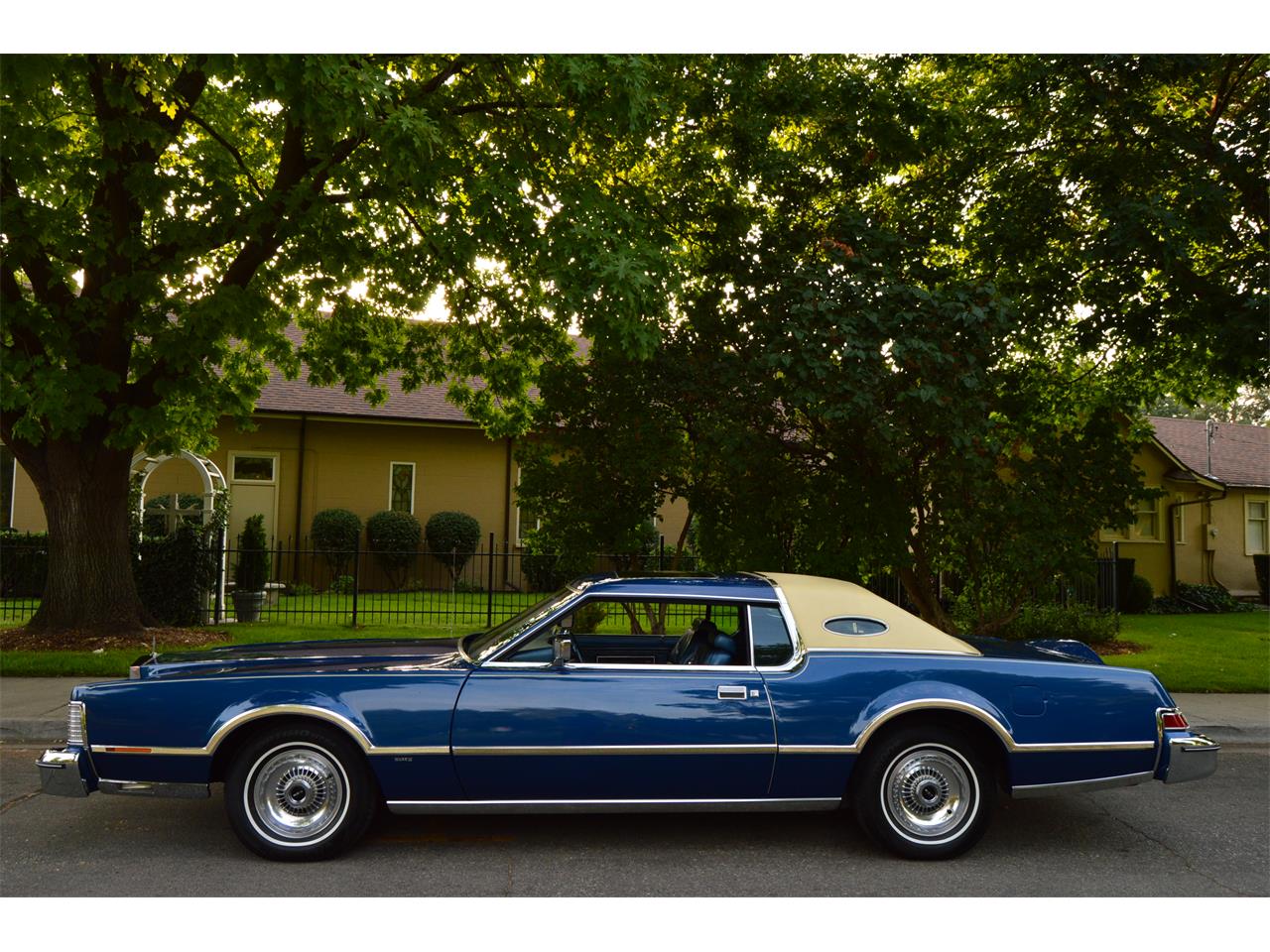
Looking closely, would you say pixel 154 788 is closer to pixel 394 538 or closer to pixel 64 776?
pixel 64 776

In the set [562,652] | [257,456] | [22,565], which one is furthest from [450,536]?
[562,652]

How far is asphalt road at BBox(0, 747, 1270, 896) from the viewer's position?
14.7 ft

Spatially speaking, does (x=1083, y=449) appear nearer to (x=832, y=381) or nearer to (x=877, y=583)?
(x=832, y=381)

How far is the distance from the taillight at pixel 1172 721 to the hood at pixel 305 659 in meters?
3.66

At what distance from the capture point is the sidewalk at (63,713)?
25.2ft

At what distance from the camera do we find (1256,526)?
87.6ft

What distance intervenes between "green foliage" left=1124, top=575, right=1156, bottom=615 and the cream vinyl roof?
18.0 meters

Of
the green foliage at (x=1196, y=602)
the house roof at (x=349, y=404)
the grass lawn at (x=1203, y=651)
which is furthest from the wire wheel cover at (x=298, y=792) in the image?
the green foliage at (x=1196, y=602)

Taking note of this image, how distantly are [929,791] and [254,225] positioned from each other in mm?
8890

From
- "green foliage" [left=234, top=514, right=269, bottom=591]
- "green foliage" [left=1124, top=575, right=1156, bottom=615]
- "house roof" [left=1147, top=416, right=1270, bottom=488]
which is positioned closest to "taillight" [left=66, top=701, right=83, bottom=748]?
"green foliage" [left=234, top=514, right=269, bottom=591]

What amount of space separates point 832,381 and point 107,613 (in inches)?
370

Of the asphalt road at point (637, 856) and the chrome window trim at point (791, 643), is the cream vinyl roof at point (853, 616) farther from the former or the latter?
the asphalt road at point (637, 856)

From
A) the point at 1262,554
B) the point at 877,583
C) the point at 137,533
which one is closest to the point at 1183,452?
the point at 1262,554

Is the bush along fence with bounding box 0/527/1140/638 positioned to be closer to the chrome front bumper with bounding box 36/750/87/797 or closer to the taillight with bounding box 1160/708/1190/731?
the taillight with bounding box 1160/708/1190/731
